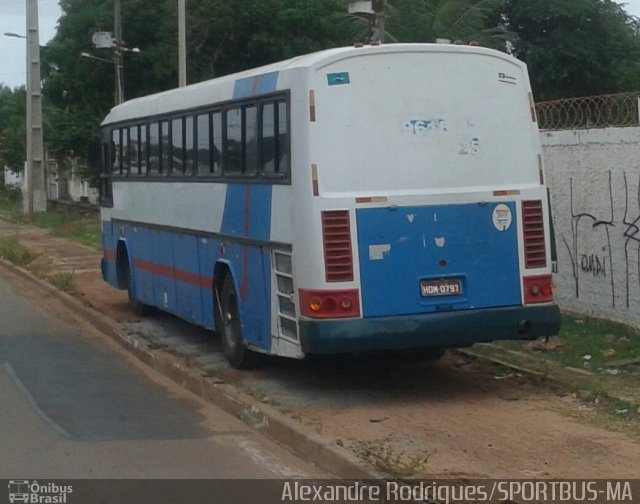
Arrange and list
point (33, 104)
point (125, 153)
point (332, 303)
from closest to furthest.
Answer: point (332, 303), point (125, 153), point (33, 104)

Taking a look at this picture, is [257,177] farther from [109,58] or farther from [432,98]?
→ [109,58]

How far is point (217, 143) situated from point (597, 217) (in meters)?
4.46

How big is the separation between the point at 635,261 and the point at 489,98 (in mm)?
3396

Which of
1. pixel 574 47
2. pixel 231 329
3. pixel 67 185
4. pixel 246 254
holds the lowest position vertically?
pixel 231 329

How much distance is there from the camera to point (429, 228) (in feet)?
34.1

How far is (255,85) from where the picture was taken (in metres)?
11.4

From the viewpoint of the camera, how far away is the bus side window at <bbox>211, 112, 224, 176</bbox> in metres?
12.5

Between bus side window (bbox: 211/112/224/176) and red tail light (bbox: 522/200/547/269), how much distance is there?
3.37m

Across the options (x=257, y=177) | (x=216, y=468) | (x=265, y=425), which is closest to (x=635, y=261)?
(x=257, y=177)

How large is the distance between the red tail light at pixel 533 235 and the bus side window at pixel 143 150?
6294 mm

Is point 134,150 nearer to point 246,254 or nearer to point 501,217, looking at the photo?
point 246,254

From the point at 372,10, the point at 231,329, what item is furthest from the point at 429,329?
the point at 372,10

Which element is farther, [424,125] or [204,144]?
[204,144]

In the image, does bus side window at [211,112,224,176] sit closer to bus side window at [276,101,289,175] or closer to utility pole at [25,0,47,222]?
bus side window at [276,101,289,175]
